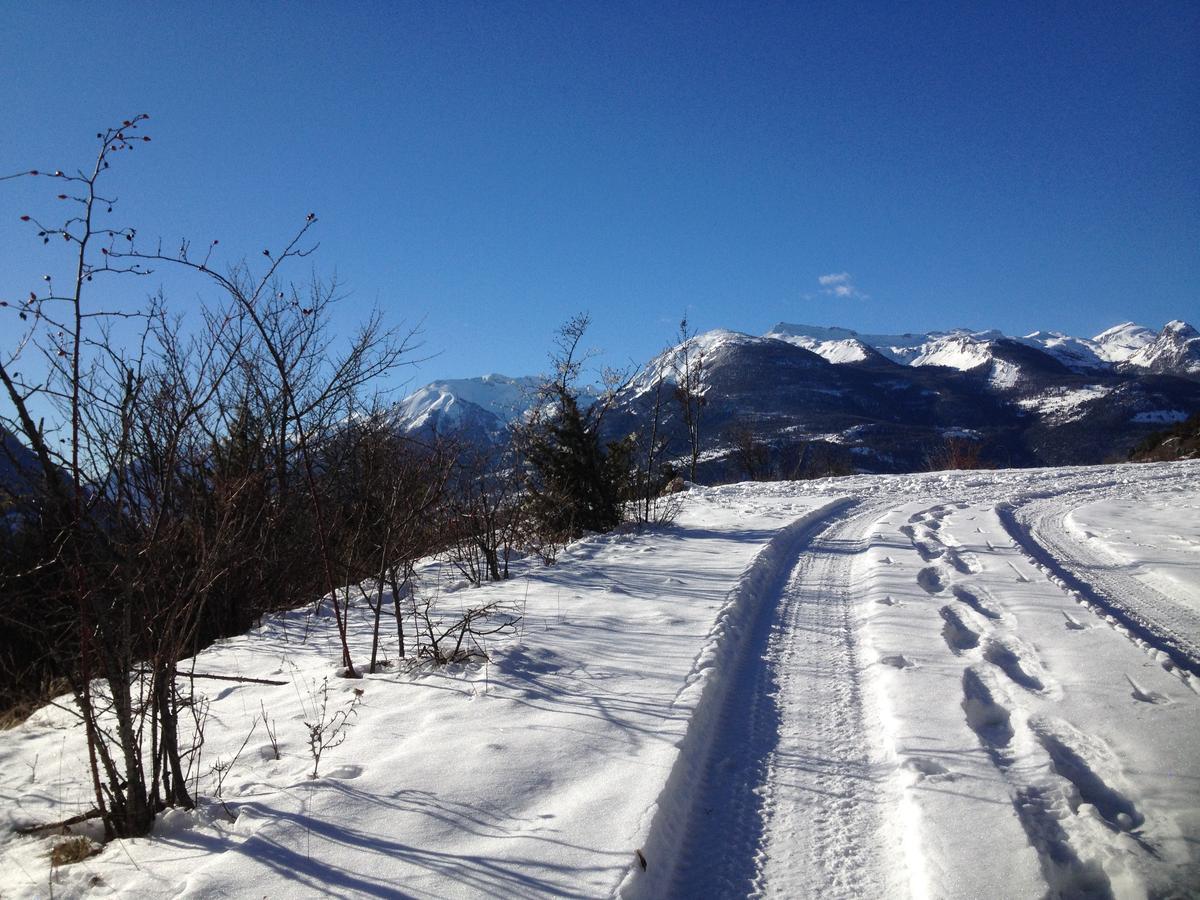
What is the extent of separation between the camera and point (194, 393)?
3.21 metres

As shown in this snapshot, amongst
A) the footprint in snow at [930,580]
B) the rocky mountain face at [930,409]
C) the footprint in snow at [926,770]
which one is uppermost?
the rocky mountain face at [930,409]

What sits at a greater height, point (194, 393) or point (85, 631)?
point (194, 393)

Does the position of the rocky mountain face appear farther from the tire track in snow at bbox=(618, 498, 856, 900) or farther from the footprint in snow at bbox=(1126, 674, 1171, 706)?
the footprint in snow at bbox=(1126, 674, 1171, 706)

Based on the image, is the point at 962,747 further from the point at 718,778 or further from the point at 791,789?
the point at 718,778

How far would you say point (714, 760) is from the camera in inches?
140

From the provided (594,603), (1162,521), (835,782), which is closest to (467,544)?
(594,603)

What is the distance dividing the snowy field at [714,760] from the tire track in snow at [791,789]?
2cm

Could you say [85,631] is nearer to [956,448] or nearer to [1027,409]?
[956,448]

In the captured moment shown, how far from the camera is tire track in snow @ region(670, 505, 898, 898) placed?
2641mm

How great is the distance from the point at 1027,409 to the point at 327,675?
187 metres

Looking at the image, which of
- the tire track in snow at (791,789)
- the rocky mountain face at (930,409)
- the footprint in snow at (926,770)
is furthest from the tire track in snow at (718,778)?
the rocky mountain face at (930,409)

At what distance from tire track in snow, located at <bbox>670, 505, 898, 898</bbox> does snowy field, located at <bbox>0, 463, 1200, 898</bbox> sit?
2 cm

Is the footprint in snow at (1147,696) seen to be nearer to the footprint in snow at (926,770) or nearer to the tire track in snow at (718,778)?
the footprint in snow at (926,770)

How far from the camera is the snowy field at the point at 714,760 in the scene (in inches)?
100
